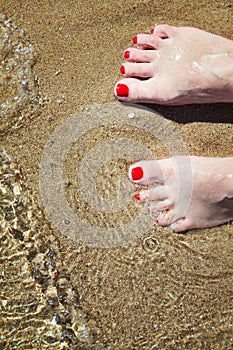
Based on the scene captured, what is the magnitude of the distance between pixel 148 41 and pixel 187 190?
0.89 meters

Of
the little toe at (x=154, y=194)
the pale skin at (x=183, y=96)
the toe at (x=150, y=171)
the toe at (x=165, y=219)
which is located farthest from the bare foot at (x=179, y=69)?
the toe at (x=165, y=219)

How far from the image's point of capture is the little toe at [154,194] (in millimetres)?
2504

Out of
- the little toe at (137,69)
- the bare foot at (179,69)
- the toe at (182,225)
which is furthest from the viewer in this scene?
the little toe at (137,69)

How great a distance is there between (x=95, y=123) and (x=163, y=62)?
20.7 inches

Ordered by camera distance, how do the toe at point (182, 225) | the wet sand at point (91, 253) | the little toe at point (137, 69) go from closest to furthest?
the wet sand at point (91, 253)
the toe at point (182, 225)
the little toe at point (137, 69)

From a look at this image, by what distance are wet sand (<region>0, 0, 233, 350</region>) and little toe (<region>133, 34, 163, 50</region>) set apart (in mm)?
72

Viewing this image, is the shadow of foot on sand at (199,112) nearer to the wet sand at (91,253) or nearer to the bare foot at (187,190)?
the wet sand at (91,253)

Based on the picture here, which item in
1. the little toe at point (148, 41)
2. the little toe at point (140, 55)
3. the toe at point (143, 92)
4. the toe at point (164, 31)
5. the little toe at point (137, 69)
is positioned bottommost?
the toe at point (143, 92)

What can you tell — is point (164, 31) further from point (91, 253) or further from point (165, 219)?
point (91, 253)

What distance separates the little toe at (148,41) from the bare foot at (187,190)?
682 mm

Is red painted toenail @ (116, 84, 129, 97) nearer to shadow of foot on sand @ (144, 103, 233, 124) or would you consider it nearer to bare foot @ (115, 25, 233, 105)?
bare foot @ (115, 25, 233, 105)

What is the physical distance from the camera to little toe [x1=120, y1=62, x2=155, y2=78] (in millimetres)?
2650

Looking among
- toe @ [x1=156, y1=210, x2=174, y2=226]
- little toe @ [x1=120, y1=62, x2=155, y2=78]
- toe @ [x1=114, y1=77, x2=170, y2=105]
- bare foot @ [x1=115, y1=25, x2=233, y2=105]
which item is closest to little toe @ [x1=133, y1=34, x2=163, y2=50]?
bare foot @ [x1=115, y1=25, x2=233, y2=105]

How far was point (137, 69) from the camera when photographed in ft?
8.70
